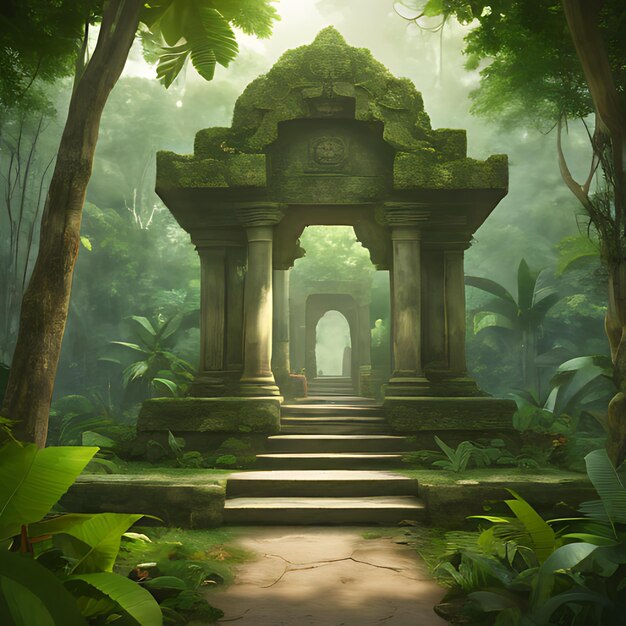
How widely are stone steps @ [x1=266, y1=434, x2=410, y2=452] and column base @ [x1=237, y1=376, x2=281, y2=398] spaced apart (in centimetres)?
86

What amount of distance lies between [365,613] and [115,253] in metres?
27.4

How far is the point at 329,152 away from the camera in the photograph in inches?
367

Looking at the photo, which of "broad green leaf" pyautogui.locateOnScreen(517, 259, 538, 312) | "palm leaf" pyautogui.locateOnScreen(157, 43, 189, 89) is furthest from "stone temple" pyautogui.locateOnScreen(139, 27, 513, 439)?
"broad green leaf" pyautogui.locateOnScreen(517, 259, 538, 312)

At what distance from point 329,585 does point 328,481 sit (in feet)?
7.74

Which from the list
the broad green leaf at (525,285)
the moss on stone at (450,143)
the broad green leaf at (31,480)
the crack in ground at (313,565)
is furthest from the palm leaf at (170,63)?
the broad green leaf at (525,285)

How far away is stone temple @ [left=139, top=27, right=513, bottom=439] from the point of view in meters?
8.76

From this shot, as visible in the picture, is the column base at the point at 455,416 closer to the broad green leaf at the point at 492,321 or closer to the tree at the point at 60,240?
the tree at the point at 60,240

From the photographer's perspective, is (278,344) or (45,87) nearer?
(278,344)

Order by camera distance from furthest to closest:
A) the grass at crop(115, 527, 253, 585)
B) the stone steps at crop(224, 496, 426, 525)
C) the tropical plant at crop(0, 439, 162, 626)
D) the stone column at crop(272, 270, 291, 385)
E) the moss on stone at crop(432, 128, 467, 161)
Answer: the stone column at crop(272, 270, 291, 385)
the moss on stone at crop(432, 128, 467, 161)
the stone steps at crop(224, 496, 426, 525)
the grass at crop(115, 527, 253, 585)
the tropical plant at crop(0, 439, 162, 626)

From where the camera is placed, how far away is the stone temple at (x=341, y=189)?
8.76 m

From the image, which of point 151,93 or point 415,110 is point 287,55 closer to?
point 415,110

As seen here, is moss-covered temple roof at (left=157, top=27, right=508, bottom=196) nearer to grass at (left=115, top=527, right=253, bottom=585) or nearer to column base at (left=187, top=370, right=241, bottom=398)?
column base at (left=187, top=370, right=241, bottom=398)

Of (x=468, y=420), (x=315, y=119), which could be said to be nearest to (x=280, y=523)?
(x=468, y=420)

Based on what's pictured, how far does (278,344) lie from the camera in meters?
13.8
